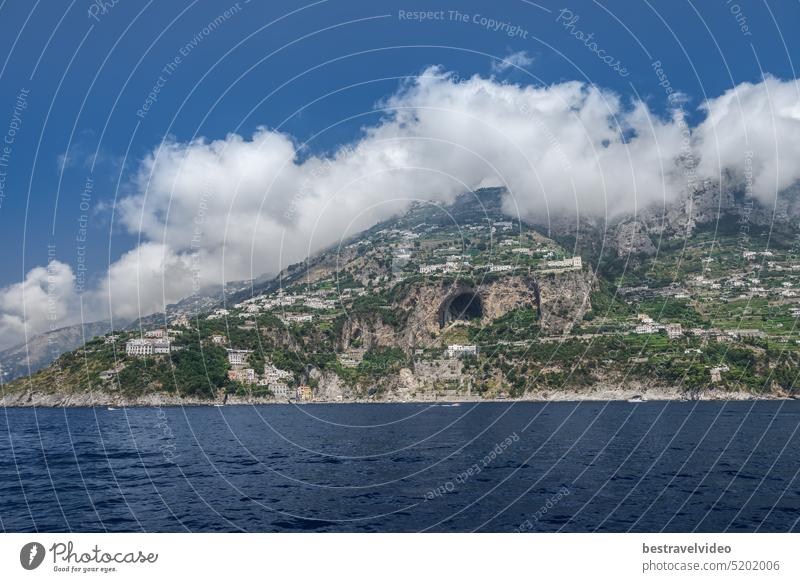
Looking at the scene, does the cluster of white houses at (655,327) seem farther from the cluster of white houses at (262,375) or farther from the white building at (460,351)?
the cluster of white houses at (262,375)

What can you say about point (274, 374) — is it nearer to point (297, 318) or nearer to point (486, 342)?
point (297, 318)

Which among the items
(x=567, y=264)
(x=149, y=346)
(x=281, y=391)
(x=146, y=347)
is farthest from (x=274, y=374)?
(x=567, y=264)

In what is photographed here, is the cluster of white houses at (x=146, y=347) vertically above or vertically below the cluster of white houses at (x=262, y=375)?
above

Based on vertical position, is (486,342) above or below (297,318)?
below

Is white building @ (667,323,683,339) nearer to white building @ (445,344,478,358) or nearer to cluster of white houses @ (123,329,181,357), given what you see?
white building @ (445,344,478,358)

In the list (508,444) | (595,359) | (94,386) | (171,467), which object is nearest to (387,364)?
(595,359)

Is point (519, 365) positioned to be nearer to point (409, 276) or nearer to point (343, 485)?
point (409, 276)

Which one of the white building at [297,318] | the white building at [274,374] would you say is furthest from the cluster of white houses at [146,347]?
the white building at [297,318]
